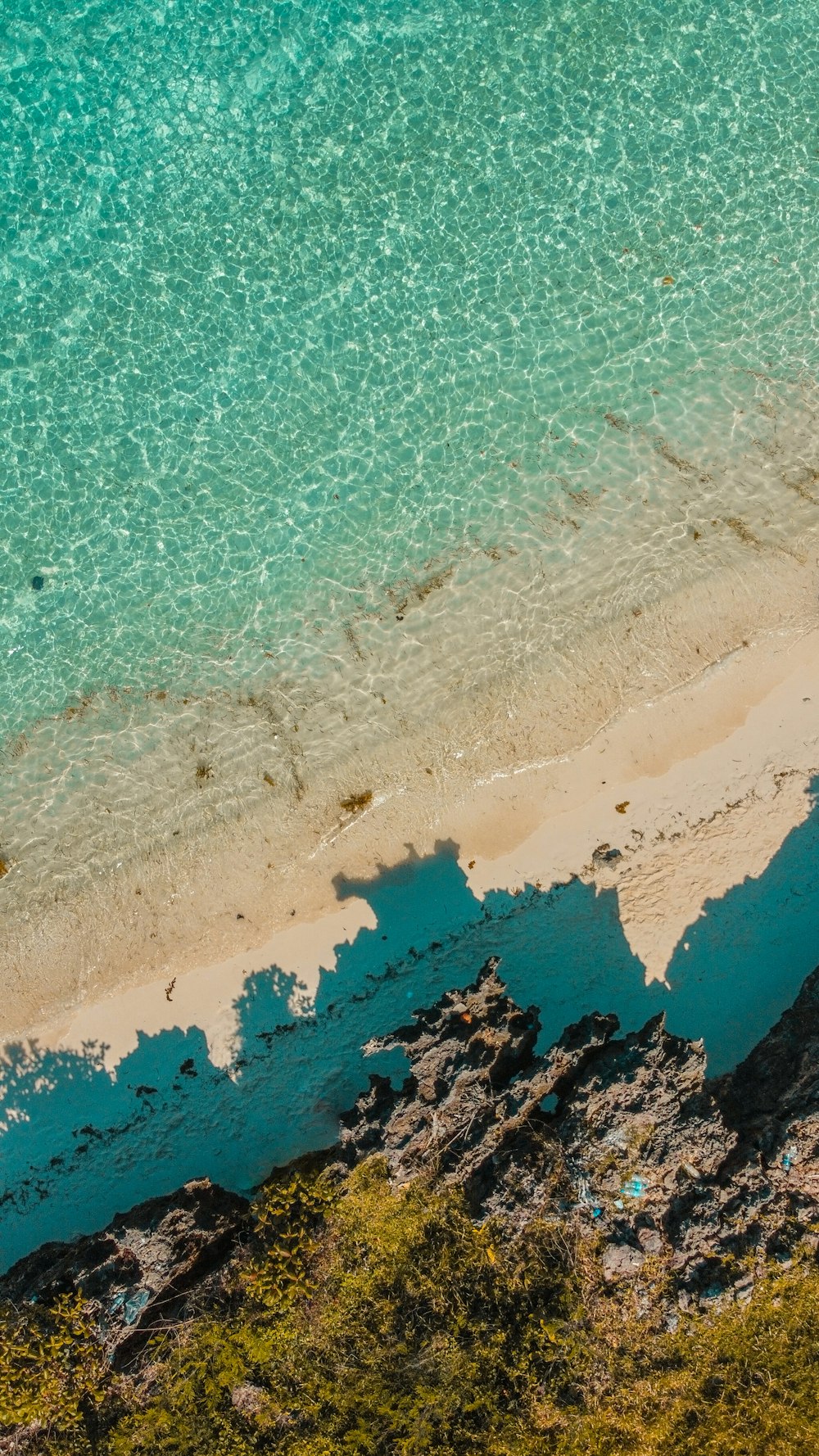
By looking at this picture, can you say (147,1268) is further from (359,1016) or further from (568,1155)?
(568,1155)

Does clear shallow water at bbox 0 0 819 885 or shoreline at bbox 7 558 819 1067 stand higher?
clear shallow water at bbox 0 0 819 885

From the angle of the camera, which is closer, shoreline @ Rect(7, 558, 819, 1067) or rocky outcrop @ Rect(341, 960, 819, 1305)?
rocky outcrop @ Rect(341, 960, 819, 1305)

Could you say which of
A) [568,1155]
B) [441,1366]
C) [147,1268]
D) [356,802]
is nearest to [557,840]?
[356,802]

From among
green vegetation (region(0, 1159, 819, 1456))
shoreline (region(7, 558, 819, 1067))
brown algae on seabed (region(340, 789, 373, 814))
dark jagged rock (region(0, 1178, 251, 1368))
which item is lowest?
green vegetation (region(0, 1159, 819, 1456))

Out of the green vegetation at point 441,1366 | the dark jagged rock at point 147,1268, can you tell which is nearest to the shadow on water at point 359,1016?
the dark jagged rock at point 147,1268

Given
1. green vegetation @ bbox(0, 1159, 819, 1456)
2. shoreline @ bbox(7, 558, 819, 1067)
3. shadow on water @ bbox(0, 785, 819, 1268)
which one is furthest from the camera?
shoreline @ bbox(7, 558, 819, 1067)

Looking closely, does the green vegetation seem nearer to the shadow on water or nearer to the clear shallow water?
the shadow on water

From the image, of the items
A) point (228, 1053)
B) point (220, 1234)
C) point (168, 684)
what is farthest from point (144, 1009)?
point (168, 684)

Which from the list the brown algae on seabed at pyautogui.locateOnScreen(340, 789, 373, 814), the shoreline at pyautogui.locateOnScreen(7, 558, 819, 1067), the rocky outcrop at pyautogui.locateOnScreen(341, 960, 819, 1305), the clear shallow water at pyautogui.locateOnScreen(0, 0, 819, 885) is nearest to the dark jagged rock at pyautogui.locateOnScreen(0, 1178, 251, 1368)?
the shoreline at pyautogui.locateOnScreen(7, 558, 819, 1067)
